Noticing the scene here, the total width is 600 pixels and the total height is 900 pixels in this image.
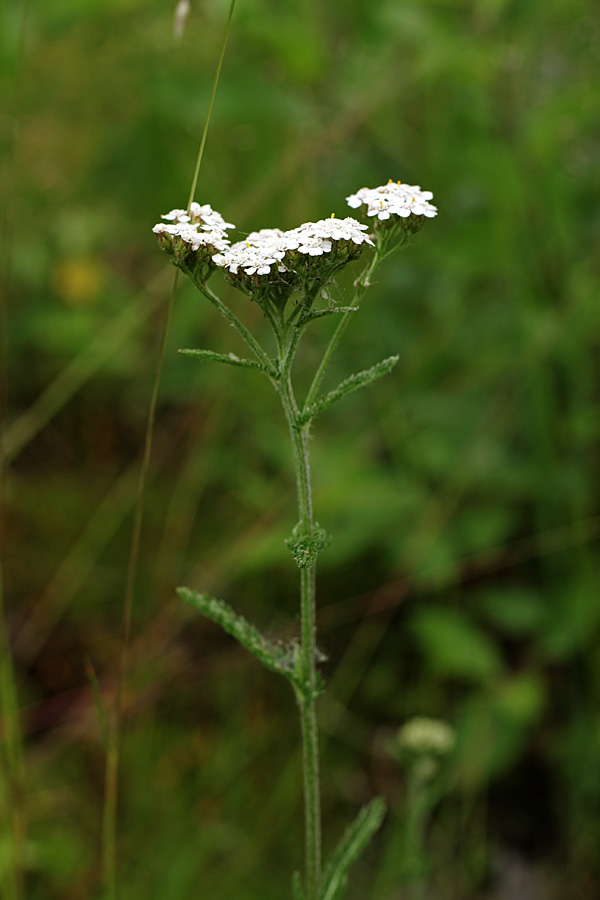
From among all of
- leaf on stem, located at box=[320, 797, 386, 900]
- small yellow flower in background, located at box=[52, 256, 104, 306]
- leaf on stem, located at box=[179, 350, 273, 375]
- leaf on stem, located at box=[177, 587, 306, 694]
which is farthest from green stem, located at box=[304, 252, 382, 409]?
small yellow flower in background, located at box=[52, 256, 104, 306]

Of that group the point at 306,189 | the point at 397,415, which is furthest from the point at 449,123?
the point at 397,415

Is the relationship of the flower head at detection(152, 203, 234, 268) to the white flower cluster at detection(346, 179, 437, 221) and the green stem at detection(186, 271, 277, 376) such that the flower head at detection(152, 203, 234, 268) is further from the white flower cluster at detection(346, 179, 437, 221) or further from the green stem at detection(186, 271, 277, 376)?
the white flower cluster at detection(346, 179, 437, 221)

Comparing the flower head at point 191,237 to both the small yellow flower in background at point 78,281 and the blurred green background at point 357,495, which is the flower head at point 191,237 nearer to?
the blurred green background at point 357,495

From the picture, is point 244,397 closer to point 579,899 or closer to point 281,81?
point 281,81

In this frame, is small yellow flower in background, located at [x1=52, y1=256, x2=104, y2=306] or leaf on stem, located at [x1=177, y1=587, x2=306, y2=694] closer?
leaf on stem, located at [x1=177, y1=587, x2=306, y2=694]

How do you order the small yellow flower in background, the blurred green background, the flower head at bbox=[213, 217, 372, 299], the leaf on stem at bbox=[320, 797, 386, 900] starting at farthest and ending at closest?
the small yellow flower in background
the blurred green background
the leaf on stem at bbox=[320, 797, 386, 900]
the flower head at bbox=[213, 217, 372, 299]
